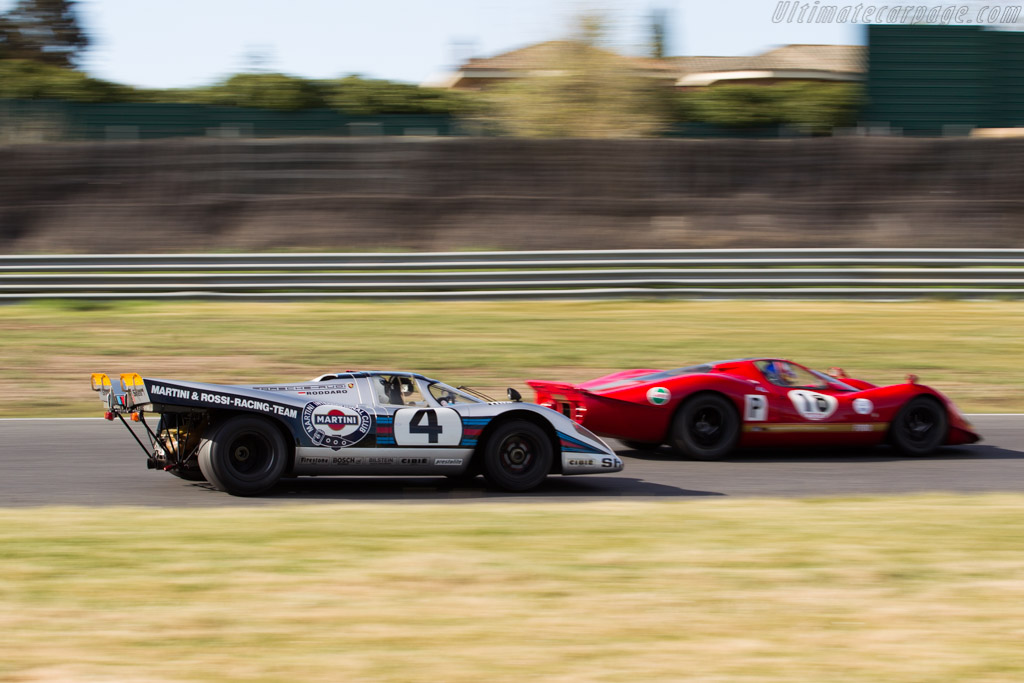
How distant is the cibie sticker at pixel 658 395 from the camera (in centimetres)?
942

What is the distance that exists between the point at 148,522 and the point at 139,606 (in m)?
1.83

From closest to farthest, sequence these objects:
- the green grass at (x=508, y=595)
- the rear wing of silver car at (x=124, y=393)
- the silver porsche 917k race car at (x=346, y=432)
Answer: the green grass at (x=508, y=595) < the rear wing of silver car at (x=124, y=393) < the silver porsche 917k race car at (x=346, y=432)

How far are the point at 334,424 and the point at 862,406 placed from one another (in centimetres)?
498

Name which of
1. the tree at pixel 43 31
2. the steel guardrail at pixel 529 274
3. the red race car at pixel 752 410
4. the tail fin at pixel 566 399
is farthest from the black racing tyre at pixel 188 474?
the tree at pixel 43 31

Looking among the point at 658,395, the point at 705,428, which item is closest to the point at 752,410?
the point at 705,428

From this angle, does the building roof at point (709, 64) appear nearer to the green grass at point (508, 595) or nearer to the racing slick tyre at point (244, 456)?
the racing slick tyre at point (244, 456)

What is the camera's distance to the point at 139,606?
188 inches

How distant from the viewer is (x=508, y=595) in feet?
16.5

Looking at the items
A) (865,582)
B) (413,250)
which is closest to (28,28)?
(413,250)

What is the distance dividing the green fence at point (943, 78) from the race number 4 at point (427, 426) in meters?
23.8

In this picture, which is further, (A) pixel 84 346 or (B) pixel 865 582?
(A) pixel 84 346

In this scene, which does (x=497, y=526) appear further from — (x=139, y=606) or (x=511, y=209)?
(x=511, y=209)

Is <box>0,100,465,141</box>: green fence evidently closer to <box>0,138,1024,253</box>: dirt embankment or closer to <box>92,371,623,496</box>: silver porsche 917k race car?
<box>0,138,1024,253</box>: dirt embankment

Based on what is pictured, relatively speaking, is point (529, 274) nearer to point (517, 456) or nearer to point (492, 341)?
point (492, 341)
